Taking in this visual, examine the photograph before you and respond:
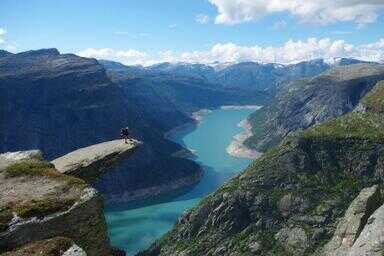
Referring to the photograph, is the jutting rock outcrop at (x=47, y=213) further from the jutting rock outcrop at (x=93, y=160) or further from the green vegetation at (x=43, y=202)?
the jutting rock outcrop at (x=93, y=160)

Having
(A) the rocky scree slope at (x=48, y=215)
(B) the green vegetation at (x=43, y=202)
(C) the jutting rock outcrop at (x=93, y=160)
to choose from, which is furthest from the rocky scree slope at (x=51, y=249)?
(C) the jutting rock outcrop at (x=93, y=160)

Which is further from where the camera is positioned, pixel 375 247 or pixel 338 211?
pixel 338 211

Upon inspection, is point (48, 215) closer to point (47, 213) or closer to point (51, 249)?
point (47, 213)

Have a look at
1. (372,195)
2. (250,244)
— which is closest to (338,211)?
(250,244)

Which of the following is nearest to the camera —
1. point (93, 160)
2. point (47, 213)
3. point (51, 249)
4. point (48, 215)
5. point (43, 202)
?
point (51, 249)

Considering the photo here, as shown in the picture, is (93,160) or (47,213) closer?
(47,213)

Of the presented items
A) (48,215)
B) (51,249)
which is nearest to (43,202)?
(48,215)

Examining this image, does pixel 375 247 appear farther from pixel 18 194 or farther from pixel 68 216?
pixel 18 194
